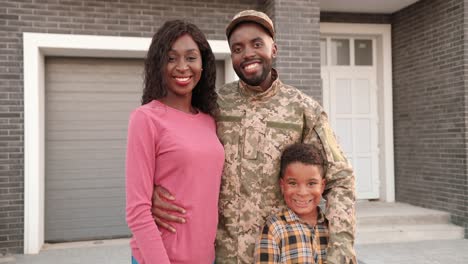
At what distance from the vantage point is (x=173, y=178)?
188 cm

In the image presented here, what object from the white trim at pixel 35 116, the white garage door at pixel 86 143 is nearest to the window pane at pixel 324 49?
the white garage door at pixel 86 143

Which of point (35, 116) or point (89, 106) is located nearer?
point (35, 116)

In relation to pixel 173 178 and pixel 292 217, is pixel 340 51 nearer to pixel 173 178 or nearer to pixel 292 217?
pixel 292 217

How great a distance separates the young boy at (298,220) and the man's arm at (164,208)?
0.40 m

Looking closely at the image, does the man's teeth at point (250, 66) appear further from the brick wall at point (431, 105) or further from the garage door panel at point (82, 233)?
the brick wall at point (431, 105)

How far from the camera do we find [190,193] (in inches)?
74.4

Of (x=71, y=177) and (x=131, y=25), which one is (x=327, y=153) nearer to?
(x=131, y=25)

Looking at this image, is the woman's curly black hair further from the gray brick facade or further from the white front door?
the white front door

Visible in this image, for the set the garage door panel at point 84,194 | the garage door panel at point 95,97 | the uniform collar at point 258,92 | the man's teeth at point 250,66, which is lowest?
the garage door panel at point 84,194

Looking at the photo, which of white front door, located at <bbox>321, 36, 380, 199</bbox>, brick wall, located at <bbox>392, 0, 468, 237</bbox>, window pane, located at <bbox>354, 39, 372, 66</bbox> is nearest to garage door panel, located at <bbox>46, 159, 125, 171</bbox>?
white front door, located at <bbox>321, 36, 380, 199</bbox>

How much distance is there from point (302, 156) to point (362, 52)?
683cm

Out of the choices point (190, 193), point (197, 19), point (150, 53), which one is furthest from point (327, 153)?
point (197, 19)

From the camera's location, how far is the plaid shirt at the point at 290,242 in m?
2.00

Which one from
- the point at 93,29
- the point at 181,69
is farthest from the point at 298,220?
the point at 93,29
